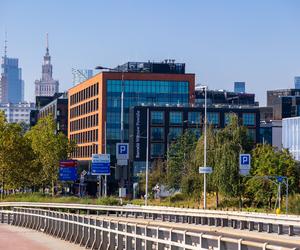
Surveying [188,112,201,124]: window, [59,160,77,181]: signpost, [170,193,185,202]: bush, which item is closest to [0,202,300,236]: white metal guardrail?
[59,160,77,181]: signpost

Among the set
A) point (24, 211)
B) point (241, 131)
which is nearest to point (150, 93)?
point (241, 131)

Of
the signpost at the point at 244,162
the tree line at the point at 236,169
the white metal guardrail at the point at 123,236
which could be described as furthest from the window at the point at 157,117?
the white metal guardrail at the point at 123,236

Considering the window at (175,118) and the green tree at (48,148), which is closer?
the green tree at (48,148)

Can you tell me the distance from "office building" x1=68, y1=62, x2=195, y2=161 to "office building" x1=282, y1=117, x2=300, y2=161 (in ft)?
56.0

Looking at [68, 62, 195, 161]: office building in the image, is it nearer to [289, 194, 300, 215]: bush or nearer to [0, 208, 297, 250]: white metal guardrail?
[289, 194, 300, 215]: bush

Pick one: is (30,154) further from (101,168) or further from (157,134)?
(157,134)

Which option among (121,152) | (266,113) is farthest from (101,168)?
(266,113)

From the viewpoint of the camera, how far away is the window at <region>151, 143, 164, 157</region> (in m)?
137

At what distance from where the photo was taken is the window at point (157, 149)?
136750 mm

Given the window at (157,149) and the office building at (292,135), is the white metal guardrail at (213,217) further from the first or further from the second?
the office building at (292,135)

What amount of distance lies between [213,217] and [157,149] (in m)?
84.3

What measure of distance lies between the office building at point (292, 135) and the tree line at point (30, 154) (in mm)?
51846

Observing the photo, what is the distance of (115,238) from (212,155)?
201 ft

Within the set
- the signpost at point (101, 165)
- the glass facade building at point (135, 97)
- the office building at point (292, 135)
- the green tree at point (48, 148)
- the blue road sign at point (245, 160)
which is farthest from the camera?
the office building at point (292, 135)
